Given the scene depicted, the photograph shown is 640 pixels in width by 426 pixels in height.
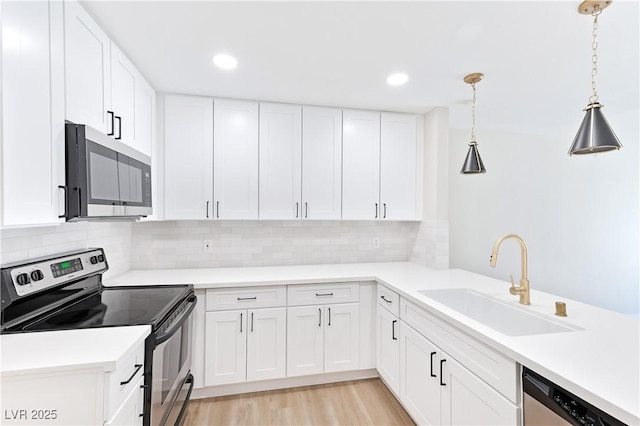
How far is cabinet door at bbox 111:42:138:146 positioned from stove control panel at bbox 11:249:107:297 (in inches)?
28.8

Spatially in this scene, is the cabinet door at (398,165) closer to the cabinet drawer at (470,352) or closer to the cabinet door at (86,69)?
the cabinet drawer at (470,352)

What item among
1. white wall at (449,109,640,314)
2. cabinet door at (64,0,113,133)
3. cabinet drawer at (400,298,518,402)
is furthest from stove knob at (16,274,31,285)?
white wall at (449,109,640,314)

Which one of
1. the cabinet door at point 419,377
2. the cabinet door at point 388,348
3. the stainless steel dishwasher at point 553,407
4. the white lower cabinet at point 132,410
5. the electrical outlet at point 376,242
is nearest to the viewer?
the stainless steel dishwasher at point 553,407

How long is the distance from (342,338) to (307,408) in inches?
21.2

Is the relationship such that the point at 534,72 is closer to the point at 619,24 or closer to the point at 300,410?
the point at 619,24

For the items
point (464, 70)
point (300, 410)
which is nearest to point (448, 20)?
point (464, 70)

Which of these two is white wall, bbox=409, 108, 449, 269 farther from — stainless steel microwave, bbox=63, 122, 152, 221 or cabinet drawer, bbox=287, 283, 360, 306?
stainless steel microwave, bbox=63, 122, 152, 221

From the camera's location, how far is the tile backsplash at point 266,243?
2.67 m

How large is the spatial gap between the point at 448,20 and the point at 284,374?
247 centimetres

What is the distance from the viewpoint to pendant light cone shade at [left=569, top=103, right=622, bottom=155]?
1278 mm

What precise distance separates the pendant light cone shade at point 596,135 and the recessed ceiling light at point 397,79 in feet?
3.59

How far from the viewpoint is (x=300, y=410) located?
2.14m

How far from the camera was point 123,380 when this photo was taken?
1.18 m

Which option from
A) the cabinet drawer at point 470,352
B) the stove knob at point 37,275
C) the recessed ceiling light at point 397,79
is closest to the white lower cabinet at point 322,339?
the cabinet drawer at point 470,352
